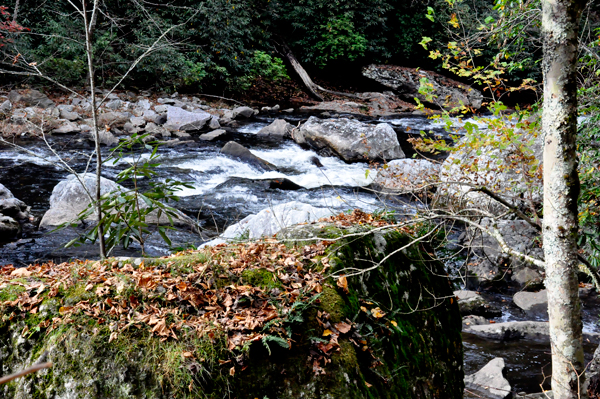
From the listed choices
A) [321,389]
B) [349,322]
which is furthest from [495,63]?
[321,389]

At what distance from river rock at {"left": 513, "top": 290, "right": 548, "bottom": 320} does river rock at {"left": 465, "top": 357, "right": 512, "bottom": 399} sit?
1.88 m

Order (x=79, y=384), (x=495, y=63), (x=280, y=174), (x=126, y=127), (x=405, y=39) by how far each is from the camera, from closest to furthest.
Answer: (x=79, y=384), (x=495, y=63), (x=280, y=174), (x=126, y=127), (x=405, y=39)

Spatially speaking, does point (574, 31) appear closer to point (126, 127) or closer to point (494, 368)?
point (494, 368)

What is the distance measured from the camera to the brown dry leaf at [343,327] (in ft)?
8.47

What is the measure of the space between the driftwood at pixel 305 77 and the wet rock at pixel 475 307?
643 inches

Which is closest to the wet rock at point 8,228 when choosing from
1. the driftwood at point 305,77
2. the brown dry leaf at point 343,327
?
the brown dry leaf at point 343,327

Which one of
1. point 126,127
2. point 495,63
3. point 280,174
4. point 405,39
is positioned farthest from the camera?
point 405,39

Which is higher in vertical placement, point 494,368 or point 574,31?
point 574,31

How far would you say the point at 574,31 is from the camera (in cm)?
227

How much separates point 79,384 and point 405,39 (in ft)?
83.9

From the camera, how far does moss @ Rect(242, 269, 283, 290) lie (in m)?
2.68

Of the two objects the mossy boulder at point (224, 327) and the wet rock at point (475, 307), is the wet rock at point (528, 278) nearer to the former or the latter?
the wet rock at point (475, 307)

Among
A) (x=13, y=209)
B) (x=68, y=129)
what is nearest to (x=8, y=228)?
(x=13, y=209)

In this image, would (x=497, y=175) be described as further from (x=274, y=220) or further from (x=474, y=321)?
(x=274, y=220)
